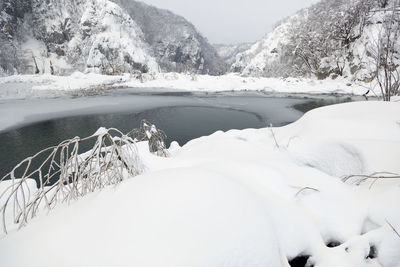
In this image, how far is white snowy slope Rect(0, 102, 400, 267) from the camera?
0.97m

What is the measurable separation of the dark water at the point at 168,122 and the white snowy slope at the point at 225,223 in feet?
14.6

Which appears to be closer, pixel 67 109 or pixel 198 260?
pixel 198 260

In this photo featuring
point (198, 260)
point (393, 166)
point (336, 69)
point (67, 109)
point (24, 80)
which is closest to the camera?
point (198, 260)

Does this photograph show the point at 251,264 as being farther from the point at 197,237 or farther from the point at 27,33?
the point at 27,33

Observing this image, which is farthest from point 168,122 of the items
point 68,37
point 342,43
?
point 68,37

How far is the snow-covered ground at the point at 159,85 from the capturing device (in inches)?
551

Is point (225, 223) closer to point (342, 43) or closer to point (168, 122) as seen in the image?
point (168, 122)

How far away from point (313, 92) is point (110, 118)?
1225 centimetres

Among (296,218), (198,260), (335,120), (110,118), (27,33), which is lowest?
(110,118)

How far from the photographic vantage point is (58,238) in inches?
40.3

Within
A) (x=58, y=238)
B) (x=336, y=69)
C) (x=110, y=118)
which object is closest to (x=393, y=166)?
(x=58, y=238)

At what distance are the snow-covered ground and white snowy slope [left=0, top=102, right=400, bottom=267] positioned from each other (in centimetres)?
1424

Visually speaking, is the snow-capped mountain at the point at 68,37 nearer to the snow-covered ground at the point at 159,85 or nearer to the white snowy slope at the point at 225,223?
the snow-covered ground at the point at 159,85

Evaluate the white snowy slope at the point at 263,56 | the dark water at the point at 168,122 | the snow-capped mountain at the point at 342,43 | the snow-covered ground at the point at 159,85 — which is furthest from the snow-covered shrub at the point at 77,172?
the white snowy slope at the point at 263,56
